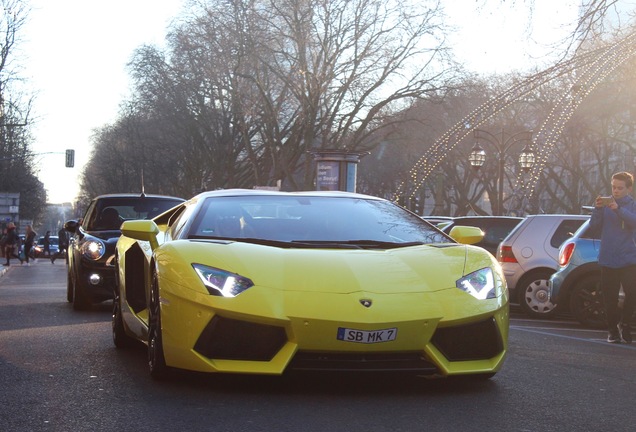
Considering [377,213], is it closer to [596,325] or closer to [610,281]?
[610,281]

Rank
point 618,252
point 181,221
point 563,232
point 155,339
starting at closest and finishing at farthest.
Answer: point 155,339, point 181,221, point 618,252, point 563,232

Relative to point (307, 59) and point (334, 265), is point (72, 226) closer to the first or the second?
point (334, 265)

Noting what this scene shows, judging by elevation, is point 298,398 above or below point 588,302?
above

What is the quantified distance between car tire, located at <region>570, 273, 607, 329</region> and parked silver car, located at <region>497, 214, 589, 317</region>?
7.68ft

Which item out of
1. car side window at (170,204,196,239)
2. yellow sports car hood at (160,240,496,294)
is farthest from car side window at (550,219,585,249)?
yellow sports car hood at (160,240,496,294)

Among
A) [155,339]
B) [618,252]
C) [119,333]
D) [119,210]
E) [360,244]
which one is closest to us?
[155,339]

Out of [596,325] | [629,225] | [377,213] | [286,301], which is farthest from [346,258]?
[596,325]

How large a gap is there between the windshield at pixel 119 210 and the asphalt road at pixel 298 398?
6040 millimetres

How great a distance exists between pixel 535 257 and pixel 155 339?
1085cm

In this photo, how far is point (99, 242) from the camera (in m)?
14.3

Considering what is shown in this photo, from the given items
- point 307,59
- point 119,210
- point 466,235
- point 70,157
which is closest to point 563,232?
point 119,210

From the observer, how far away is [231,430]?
5512 mm

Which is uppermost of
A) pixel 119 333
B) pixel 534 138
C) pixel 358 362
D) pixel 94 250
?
pixel 534 138

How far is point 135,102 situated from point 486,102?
65.9 ft
